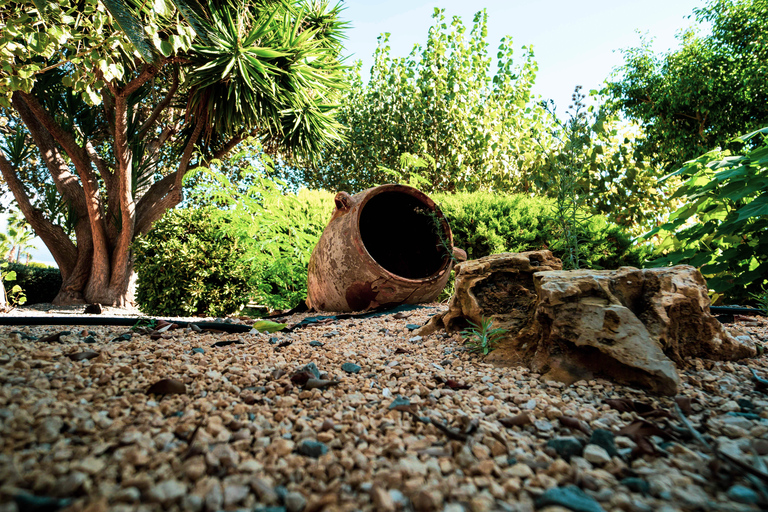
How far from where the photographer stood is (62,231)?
24.7 feet

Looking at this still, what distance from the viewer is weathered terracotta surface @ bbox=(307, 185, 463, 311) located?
3314 mm

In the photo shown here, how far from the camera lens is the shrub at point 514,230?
4926 mm

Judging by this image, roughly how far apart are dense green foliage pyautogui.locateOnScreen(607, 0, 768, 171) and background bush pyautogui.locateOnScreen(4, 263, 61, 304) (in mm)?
16012

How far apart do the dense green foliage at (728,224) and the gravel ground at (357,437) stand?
1.63 metres

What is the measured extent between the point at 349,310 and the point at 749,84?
13630mm

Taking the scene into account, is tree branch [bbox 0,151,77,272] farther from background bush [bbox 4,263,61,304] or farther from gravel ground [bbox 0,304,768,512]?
gravel ground [bbox 0,304,768,512]

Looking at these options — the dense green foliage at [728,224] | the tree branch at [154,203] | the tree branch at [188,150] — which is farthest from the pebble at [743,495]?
the tree branch at [154,203]

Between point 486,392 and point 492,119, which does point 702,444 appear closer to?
point 486,392

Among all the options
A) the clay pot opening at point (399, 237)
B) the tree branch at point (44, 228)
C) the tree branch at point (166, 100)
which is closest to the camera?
the clay pot opening at point (399, 237)

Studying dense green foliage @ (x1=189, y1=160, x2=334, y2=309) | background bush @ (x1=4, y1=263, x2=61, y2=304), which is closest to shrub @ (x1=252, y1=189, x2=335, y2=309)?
dense green foliage @ (x1=189, y1=160, x2=334, y2=309)

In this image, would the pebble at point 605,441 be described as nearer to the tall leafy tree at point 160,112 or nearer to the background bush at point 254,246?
the background bush at point 254,246

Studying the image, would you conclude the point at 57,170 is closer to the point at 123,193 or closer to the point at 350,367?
the point at 123,193

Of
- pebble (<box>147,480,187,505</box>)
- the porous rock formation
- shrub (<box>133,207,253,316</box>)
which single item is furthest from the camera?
shrub (<box>133,207,253,316</box>)

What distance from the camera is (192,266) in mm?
4684
